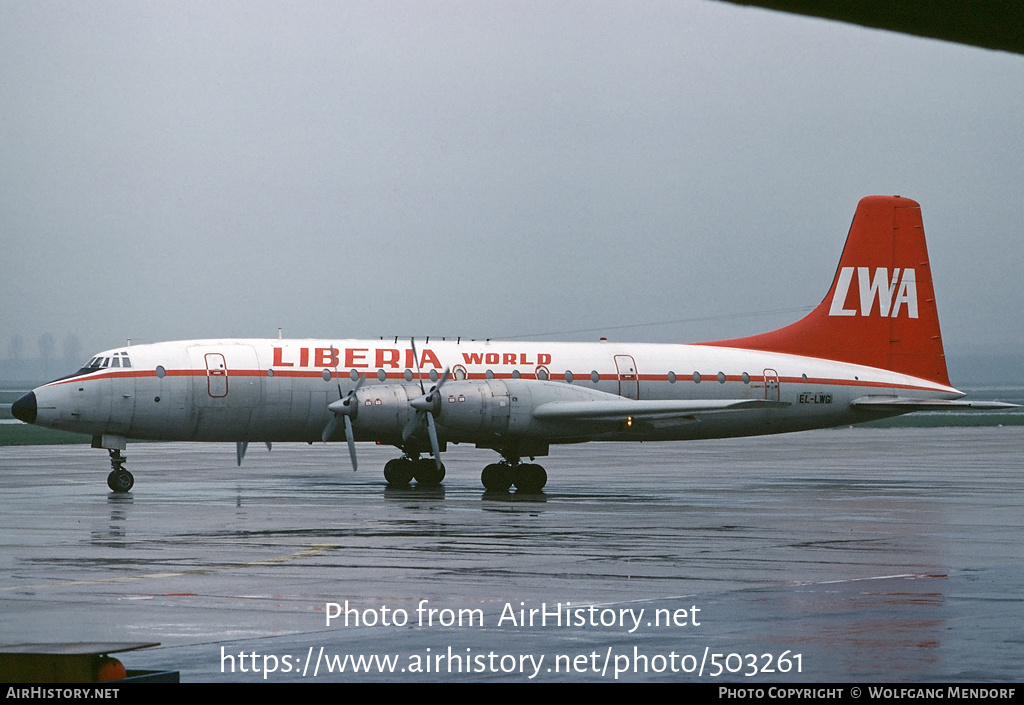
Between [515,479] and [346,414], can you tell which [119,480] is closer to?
[346,414]

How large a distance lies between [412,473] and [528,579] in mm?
17522

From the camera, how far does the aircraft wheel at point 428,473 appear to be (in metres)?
33.0

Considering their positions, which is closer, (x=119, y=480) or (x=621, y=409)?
(x=119, y=480)

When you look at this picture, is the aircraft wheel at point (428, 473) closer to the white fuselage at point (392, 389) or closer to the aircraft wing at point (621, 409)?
the white fuselage at point (392, 389)

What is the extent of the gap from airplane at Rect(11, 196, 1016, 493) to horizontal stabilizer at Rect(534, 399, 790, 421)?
4 cm

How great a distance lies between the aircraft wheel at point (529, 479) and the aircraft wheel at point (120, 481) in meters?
8.62

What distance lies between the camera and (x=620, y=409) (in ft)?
104

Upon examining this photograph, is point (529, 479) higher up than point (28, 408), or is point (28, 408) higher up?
point (28, 408)

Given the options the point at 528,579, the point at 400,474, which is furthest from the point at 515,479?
the point at 528,579

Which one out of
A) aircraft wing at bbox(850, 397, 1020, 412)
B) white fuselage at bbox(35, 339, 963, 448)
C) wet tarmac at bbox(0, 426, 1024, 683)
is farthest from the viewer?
aircraft wing at bbox(850, 397, 1020, 412)

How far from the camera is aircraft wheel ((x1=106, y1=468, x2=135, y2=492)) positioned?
30453mm

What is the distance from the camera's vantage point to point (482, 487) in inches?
1335

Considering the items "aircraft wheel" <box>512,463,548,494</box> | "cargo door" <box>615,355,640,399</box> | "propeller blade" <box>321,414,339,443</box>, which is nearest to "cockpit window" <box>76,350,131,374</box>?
"propeller blade" <box>321,414,339,443</box>

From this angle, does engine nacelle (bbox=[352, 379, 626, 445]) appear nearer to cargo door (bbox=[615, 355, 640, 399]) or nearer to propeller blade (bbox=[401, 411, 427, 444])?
propeller blade (bbox=[401, 411, 427, 444])
